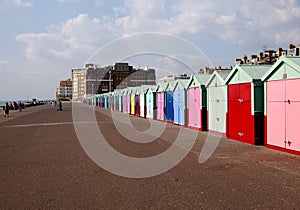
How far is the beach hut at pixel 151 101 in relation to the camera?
29891 millimetres

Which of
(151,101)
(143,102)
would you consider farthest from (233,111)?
(143,102)

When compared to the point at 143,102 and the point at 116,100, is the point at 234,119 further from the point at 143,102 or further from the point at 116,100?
the point at 116,100

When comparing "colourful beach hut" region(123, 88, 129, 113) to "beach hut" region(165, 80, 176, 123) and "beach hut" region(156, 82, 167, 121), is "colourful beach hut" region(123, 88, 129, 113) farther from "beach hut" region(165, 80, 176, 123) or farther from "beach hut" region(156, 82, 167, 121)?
"beach hut" region(165, 80, 176, 123)

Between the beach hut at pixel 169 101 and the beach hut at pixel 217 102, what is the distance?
6.18 meters

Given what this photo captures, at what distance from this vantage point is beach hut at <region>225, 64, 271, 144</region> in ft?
43.7

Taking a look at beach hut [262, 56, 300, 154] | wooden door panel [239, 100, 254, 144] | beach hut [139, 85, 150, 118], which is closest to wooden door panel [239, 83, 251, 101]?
wooden door panel [239, 100, 254, 144]

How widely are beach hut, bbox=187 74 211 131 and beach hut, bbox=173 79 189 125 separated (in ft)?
2.10

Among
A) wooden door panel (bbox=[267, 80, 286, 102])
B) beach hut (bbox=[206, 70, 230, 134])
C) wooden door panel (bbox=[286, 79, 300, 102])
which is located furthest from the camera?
beach hut (bbox=[206, 70, 230, 134])

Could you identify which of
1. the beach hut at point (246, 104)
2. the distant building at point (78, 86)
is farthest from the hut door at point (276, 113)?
the distant building at point (78, 86)

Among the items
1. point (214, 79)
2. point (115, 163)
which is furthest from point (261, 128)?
point (115, 163)

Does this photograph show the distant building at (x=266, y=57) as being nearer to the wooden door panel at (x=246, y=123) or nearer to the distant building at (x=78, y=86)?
the wooden door panel at (x=246, y=123)

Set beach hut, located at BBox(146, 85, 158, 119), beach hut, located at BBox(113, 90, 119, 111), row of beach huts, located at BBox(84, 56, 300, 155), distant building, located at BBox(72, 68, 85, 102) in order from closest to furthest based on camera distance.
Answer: row of beach huts, located at BBox(84, 56, 300, 155) < beach hut, located at BBox(146, 85, 158, 119) < beach hut, located at BBox(113, 90, 119, 111) < distant building, located at BBox(72, 68, 85, 102)

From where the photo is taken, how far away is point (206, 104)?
18922mm

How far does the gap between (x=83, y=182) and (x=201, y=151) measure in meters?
5.44
